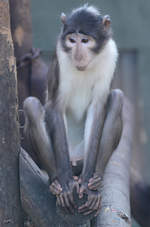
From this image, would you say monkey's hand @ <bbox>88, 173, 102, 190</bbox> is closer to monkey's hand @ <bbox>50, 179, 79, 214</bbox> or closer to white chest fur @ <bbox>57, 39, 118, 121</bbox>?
monkey's hand @ <bbox>50, 179, 79, 214</bbox>

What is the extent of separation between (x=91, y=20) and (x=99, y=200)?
138cm

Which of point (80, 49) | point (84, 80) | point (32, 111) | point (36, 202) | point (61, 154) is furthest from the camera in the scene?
point (84, 80)

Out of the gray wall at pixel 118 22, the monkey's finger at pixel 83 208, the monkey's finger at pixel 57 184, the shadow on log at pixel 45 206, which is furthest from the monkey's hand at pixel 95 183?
the gray wall at pixel 118 22

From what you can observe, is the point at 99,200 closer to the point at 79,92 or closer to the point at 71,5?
the point at 79,92

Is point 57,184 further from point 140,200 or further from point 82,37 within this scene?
point 140,200

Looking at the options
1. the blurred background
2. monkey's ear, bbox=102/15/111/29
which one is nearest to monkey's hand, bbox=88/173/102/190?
monkey's ear, bbox=102/15/111/29

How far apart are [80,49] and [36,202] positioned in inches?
49.6

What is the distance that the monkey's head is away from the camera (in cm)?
357

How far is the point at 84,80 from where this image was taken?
12.3 ft

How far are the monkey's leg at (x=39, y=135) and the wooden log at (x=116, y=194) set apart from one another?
1.38 ft

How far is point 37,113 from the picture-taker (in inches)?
136

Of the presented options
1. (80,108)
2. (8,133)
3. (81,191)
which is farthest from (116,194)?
(8,133)

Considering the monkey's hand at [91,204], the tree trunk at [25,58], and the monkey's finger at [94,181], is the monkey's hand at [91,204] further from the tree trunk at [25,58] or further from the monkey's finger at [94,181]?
the tree trunk at [25,58]

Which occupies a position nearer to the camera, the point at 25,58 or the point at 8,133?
the point at 8,133
